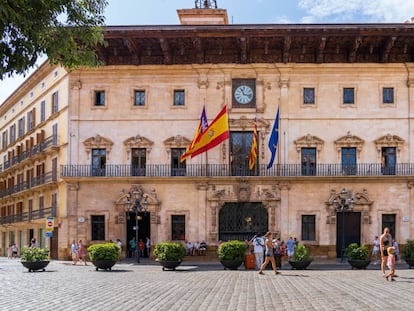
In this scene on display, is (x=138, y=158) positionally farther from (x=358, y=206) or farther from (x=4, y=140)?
(x=4, y=140)

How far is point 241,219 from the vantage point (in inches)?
1661

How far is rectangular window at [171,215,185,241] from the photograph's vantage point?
1665 inches

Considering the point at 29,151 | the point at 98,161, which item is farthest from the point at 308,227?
the point at 29,151

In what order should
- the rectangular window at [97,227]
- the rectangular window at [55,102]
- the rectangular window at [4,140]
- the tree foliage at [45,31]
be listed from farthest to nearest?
1. the rectangular window at [4,140]
2. the rectangular window at [55,102]
3. the rectangular window at [97,227]
4. the tree foliage at [45,31]

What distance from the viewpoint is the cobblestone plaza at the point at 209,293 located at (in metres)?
16.5

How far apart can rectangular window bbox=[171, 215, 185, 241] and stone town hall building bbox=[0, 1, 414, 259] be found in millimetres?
78

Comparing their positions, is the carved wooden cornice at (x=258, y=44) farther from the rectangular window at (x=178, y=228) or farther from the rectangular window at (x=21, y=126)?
the rectangular window at (x=21, y=126)

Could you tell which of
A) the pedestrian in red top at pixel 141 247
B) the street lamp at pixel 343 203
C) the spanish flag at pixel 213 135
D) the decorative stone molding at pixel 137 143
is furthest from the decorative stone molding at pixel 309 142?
the pedestrian in red top at pixel 141 247

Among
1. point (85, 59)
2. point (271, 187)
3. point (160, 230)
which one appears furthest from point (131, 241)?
point (85, 59)

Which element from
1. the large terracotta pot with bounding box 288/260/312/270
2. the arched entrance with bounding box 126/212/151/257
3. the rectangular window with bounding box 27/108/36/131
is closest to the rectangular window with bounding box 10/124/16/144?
the rectangular window with bounding box 27/108/36/131

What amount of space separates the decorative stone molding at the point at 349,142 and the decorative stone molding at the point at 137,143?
10658 millimetres

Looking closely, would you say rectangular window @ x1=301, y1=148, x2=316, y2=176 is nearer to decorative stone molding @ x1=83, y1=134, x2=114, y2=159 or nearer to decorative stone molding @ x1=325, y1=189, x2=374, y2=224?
decorative stone molding @ x1=325, y1=189, x2=374, y2=224

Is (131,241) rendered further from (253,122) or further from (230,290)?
(230,290)

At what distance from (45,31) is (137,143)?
31936 millimetres
